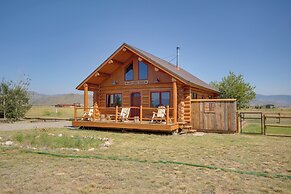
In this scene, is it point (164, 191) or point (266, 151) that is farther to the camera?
point (266, 151)

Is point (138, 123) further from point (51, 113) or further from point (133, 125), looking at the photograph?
point (51, 113)

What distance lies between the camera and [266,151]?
8.23m

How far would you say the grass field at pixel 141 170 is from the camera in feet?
14.9

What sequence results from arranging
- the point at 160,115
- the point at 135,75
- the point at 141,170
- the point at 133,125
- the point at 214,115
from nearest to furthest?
the point at 141,170, the point at 133,125, the point at 214,115, the point at 160,115, the point at 135,75

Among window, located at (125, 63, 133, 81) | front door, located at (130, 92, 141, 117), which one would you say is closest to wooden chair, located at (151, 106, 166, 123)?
front door, located at (130, 92, 141, 117)

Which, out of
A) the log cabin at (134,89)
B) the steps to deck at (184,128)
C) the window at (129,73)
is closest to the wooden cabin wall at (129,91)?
the log cabin at (134,89)

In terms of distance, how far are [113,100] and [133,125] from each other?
497 cm

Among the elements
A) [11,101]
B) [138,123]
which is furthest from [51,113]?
[138,123]

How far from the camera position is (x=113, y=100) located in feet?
60.1

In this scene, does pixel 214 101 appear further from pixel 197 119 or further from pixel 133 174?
pixel 133 174

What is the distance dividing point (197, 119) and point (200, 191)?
1063cm

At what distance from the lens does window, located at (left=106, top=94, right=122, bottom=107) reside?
18000mm

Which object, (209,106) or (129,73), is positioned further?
(129,73)

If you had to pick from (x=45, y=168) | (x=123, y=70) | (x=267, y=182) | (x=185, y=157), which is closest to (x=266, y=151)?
(x=185, y=157)
